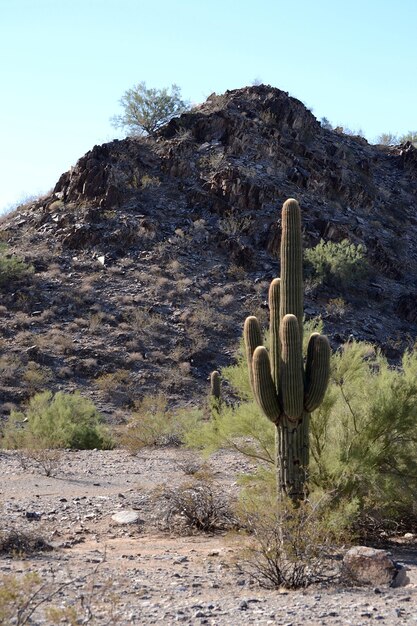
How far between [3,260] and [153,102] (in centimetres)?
1561

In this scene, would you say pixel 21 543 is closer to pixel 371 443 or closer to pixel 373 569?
pixel 373 569

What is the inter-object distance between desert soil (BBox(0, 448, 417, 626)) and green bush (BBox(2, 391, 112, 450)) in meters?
5.30

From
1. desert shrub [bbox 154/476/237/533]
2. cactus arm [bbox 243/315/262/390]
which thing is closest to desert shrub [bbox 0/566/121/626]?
desert shrub [bbox 154/476/237/533]

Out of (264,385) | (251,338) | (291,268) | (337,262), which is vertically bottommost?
(264,385)

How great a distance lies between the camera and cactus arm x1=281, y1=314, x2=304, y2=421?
11.3 metres

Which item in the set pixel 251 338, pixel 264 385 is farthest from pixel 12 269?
pixel 264 385

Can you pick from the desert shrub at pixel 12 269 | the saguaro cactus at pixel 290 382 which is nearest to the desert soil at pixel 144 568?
the saguaro cactus at pixel 290 382

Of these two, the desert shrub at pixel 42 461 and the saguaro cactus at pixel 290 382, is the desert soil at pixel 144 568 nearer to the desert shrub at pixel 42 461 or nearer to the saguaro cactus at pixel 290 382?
the desert shrub at pixel 42 461

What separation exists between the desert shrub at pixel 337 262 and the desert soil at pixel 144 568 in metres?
21.0

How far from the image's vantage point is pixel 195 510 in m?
12.4

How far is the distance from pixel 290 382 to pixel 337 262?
1033 inches

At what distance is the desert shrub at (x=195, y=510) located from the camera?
12422mm

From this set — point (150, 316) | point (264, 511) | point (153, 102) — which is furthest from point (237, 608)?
point (153, 102)

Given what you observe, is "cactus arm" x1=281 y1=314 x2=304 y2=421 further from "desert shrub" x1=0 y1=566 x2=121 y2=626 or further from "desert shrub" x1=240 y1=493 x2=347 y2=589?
"desert shrub" x1=0 y1=566 x2=121 y2=626
